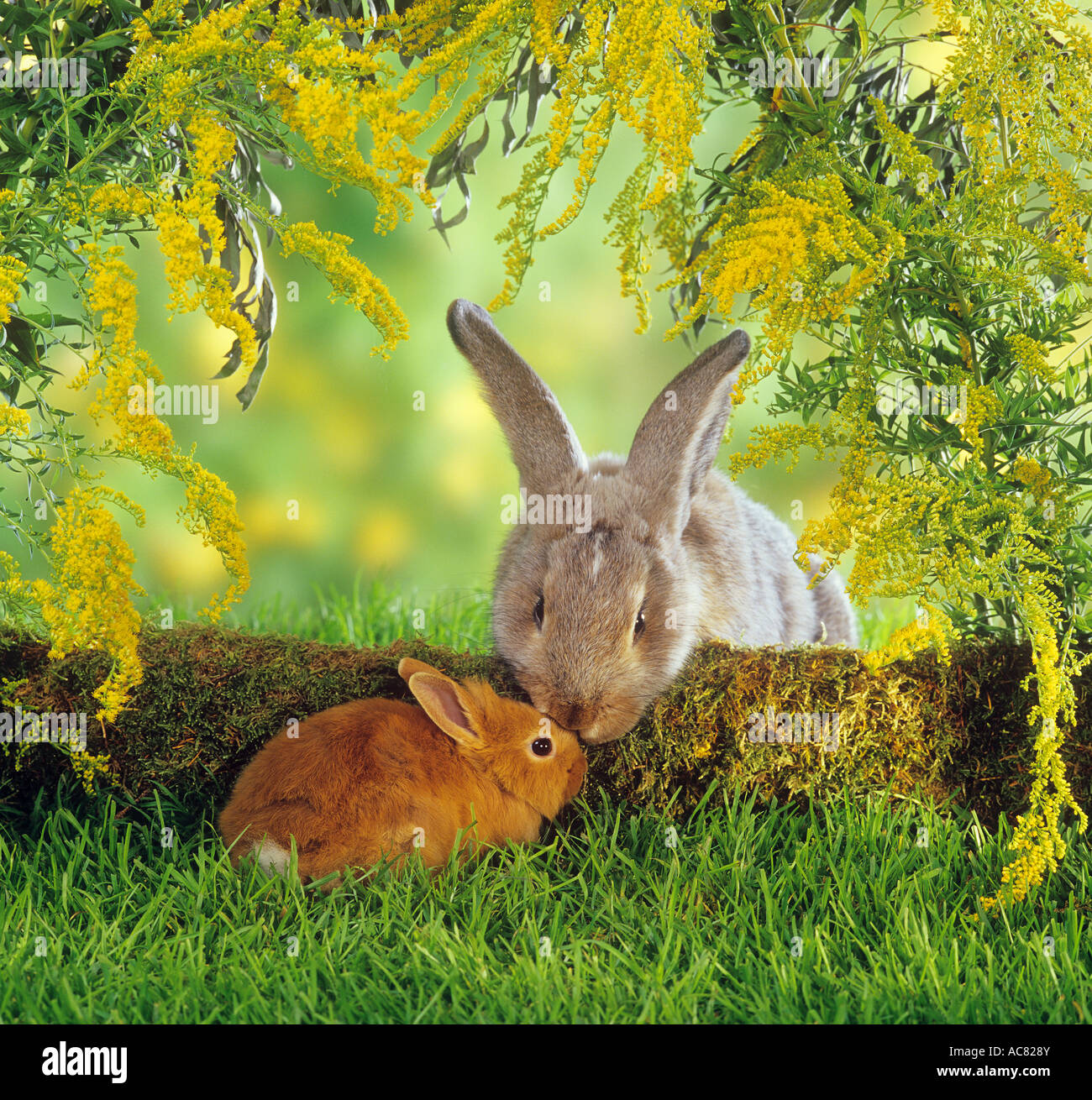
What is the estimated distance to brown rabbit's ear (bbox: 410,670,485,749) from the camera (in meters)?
2.64

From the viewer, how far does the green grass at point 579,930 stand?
6.56 ft

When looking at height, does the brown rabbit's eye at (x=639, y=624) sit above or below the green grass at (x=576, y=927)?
above

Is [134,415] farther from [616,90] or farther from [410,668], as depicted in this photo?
[616,90]

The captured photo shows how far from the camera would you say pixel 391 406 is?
522cm

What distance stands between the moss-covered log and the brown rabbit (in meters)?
0.20

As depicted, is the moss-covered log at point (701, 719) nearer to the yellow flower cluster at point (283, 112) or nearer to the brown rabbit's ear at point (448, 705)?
the brown rabbit's ear at point (448, 705)

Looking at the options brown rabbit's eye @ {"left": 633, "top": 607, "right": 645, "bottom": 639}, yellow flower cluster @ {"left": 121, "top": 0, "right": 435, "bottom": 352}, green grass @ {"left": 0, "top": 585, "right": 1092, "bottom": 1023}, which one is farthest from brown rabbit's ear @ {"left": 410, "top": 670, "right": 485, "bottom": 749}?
yellow flower cluster @ {"left": 121, "top": 0, "right": 435, "bottom": 352}

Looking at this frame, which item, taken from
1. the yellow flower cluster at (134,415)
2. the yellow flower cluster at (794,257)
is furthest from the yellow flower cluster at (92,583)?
the yellow flower cluster at (794,257)

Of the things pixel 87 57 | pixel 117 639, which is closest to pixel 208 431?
pixel 87 57

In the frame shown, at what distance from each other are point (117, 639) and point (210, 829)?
0.69 m

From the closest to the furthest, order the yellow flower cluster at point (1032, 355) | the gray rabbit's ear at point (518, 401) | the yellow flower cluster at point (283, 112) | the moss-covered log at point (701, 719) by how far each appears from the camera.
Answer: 1. the yellow flower cluster at point (283, 112)
2. the yellow flower cluster at point (1032, 355)
3. the moss-covered log at point (701, 719)
4. the gray rabbit's ear at point (518, 401)

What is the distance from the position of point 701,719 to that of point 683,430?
2.82 feet
